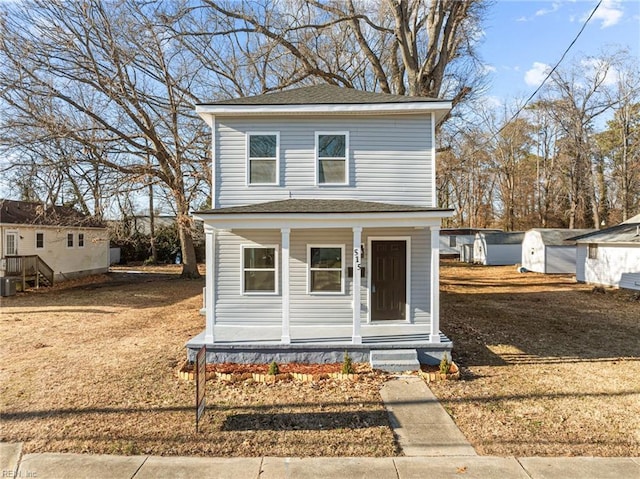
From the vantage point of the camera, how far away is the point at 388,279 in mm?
9406

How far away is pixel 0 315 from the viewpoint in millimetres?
13148

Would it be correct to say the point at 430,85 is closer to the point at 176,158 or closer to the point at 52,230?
the point at 176,158

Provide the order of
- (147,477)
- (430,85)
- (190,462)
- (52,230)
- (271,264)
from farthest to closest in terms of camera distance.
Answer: (52,230) < (430,85) < (271,264) < (190,462) < (147,477)

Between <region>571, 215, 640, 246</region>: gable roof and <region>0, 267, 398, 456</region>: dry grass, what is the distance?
60.2 feet

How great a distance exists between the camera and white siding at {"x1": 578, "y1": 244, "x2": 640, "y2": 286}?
1833 cm

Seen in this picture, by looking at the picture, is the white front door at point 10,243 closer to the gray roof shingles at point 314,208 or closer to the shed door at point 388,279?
the gray roof shingles at point 314,208

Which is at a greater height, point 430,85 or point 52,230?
point 430,85

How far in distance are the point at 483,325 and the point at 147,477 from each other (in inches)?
405

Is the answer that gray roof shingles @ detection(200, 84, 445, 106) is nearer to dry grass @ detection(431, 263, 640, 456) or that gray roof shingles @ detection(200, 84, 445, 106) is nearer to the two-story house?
the two-story house

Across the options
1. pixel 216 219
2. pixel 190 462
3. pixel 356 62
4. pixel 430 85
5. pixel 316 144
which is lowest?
pixel 190 462

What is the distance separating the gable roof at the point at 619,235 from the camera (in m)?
18.5

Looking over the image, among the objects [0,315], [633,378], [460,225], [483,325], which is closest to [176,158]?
[0,315]

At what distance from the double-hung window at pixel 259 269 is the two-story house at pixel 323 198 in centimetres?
2

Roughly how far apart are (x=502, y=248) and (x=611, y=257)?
12572 mm
